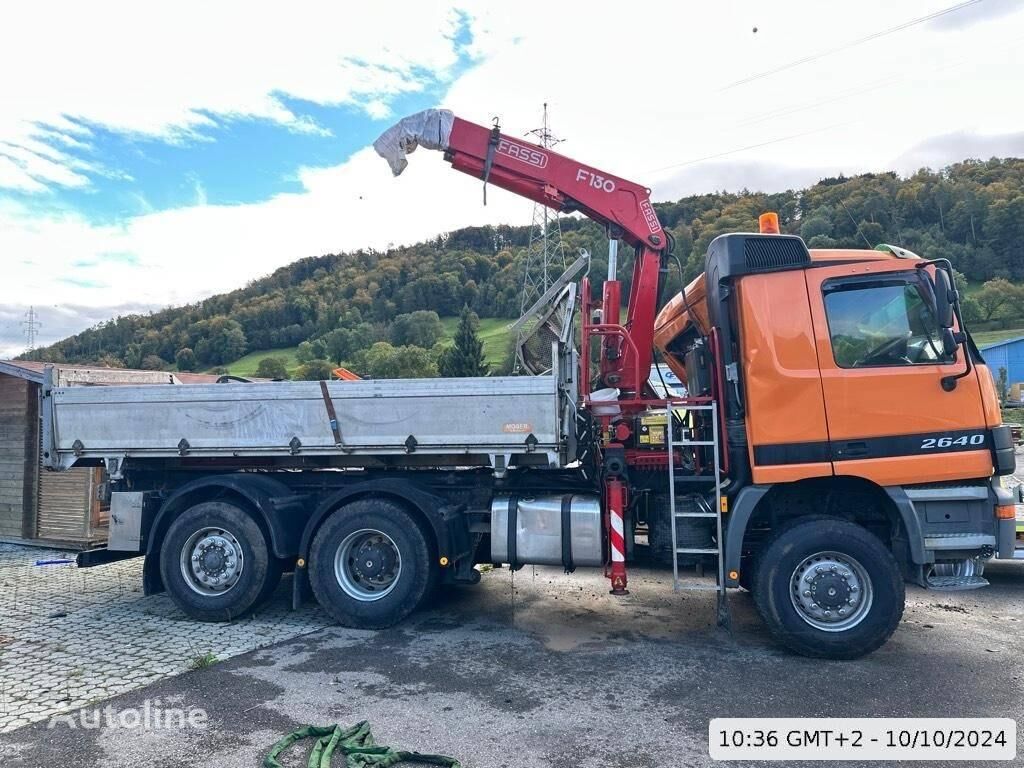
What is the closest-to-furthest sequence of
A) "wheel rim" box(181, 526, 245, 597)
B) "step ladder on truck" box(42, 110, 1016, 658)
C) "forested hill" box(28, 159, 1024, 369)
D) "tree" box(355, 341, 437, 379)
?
"step ladder on truck" box(42, 110, 1016, 658), "wheel rim" box(181, 526, 245, 597), "tree" box(355, 341, 437, 379), "forested hill" box(28, 159, 1024, 369)

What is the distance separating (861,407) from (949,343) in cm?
80

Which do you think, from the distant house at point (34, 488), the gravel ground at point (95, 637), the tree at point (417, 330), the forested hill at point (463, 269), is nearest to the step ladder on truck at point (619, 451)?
the gravel ground at point (95, 637)

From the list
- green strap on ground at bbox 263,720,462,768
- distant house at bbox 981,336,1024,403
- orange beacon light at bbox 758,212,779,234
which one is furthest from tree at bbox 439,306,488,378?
green strap on ground at bbox 263,720,462,768

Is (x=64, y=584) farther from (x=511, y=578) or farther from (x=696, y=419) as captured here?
(x=696, y=419)

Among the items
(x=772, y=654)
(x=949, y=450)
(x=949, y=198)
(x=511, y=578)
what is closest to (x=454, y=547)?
(x=511, y=578)

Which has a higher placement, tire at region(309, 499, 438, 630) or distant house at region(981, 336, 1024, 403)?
distant house at region(981, 336, 1024, 403)

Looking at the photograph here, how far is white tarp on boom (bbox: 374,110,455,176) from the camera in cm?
693

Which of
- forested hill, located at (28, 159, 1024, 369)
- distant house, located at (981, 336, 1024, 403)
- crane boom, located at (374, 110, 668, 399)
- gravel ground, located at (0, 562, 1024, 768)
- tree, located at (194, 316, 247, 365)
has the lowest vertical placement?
gravel ground, located at (0, 562, 1024, 768)

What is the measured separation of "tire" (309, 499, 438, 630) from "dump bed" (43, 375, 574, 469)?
0.53 meters

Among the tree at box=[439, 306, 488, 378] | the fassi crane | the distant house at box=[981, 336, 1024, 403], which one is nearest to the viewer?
the fassi crane

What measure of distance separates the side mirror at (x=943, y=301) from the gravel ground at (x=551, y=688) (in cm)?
260

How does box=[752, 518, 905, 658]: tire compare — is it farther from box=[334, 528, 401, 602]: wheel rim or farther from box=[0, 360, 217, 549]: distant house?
box=[0, 360, 217, 549]: distant house

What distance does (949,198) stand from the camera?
57.5m

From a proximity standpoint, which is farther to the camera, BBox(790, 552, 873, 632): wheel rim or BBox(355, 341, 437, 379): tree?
BBox(355, 341, 437, 379): tree
